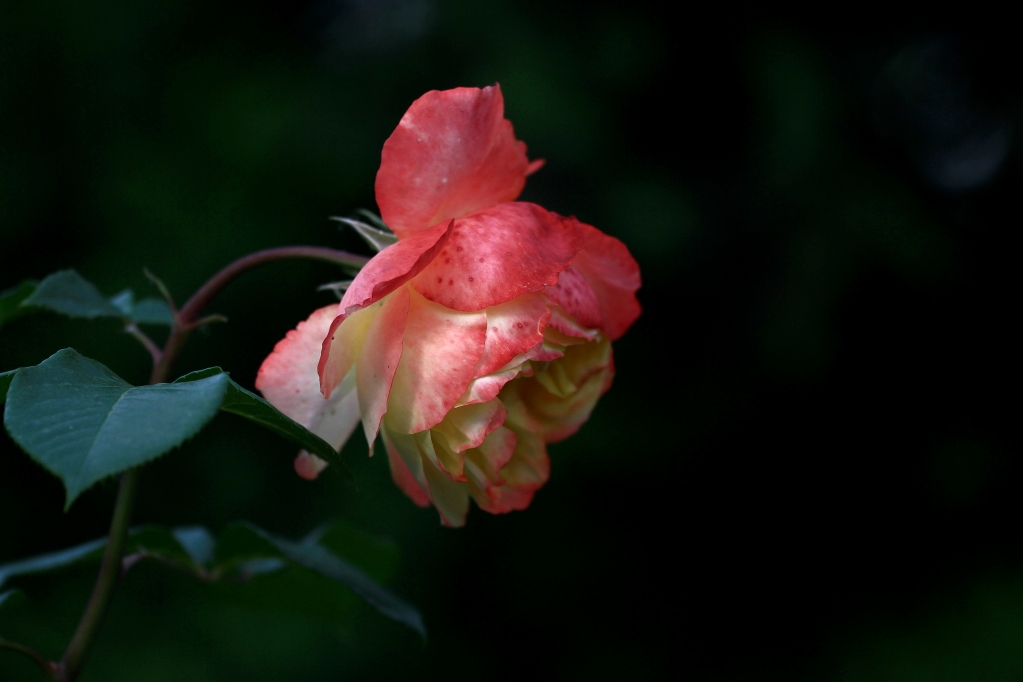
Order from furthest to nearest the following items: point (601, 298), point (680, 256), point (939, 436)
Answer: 1. point (939, 436)
2. point (680, 256)
3. point (601, 298)

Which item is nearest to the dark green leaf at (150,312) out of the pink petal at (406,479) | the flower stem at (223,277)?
the flower stem at (223,277)

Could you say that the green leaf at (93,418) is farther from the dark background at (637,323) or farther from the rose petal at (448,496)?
the dark background at (637,323)

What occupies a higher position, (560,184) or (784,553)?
(560,184)

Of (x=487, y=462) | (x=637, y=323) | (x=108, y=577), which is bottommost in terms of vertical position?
(x=637, y=323)

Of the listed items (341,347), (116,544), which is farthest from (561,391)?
(116,544)

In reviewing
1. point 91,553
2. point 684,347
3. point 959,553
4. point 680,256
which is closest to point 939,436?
point 959,553

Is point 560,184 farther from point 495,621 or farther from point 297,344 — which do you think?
point 297,344

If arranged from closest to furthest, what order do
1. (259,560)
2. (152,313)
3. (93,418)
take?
(93,418) → (152,313) → (259,560)

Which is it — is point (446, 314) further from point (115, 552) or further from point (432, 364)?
point (115, 552)

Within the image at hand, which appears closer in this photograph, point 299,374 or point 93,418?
point 93,418
